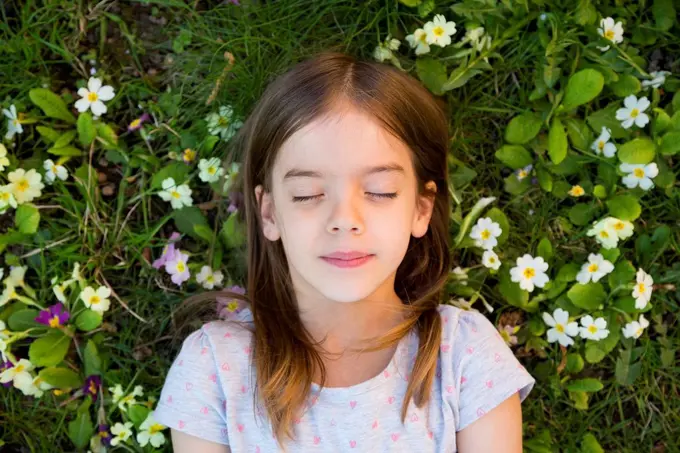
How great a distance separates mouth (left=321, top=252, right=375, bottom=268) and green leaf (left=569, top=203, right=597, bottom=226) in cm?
113

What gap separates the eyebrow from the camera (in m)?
2.44

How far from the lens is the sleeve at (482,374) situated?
8.82 ft

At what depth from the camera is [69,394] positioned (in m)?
3.17

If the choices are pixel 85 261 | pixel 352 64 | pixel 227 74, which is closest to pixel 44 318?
pixel 85 261

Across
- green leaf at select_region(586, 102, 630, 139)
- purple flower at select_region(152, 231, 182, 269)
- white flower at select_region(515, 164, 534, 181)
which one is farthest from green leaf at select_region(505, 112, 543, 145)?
purple flower at select_region(152, 231, 182, 269)

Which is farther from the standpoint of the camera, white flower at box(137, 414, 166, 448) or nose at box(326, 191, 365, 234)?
white flower at box(137, 414, 166, 448)

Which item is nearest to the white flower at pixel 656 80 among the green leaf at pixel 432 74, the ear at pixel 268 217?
the green leaf at pixel 432 74

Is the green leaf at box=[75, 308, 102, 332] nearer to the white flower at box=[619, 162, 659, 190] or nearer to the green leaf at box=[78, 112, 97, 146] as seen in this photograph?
the green leaf at box=[78, 112, 97, 146]

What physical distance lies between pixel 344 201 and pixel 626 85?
1.45m

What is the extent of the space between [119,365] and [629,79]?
2.37m

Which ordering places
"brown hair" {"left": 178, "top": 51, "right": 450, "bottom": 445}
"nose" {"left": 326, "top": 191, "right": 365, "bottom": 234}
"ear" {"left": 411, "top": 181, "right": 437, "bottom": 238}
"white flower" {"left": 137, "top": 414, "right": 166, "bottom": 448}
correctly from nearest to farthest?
"nose" {"left": 326, "top": 191, "right": 365, "bottom": 234}
"brown hair" {"left": 178, "top": 51, "right": 450, "bottom": 445}
"ear" {"left": 411, "top": 181, "right": 437, "bottom": 238}
"white flower" {"left": 137, "top": 414, "right": 166, "bottom": 448}

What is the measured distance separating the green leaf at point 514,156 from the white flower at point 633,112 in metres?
0.40

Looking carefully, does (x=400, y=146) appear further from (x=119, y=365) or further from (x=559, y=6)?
(x=119, y=365)

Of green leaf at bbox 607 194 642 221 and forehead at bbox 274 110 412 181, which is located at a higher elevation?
forehead at bbox 274 110 412 181
